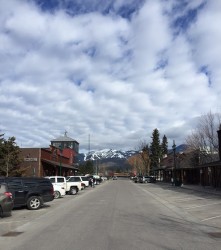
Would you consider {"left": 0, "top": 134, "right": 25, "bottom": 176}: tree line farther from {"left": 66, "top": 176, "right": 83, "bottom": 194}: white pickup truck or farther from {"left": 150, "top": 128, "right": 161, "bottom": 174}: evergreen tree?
{"left": 150, "top": 128, "right": 161, "bottom": 174}: evergreen tree

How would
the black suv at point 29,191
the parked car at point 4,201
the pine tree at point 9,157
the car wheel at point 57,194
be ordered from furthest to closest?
the pine tree at point 9,157 < the car wheel at point 57,194 < the black suv at point 29,191 < the parked car at point 4,201

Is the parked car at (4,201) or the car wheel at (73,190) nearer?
the parked car at (4,201)

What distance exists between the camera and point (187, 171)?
71.1 metres

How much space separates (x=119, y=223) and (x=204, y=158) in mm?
54294

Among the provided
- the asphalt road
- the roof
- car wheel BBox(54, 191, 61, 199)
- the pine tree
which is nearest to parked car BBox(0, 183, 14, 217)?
the asphalt road

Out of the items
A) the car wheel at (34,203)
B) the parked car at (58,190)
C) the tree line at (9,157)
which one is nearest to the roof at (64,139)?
the tree line at (9,157)

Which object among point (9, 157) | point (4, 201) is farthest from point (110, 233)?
point (9, 157)

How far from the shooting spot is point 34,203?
69.9 feet

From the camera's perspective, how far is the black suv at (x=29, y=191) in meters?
20.7

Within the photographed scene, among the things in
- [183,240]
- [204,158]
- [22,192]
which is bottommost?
[183,240]

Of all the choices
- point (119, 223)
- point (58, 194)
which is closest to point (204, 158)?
point (58, 194)

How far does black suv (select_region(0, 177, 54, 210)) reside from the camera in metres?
20.7

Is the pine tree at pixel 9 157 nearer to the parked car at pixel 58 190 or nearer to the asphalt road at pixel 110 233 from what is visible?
the parked car at pixel 58 190

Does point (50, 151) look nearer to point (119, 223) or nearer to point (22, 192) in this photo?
point (22, 192)
